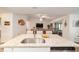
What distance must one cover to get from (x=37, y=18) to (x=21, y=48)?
151 cm

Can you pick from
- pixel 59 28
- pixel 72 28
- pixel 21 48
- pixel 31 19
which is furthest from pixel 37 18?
pixel 21 48

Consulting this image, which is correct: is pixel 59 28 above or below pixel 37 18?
below

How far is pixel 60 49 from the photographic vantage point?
187 cm
